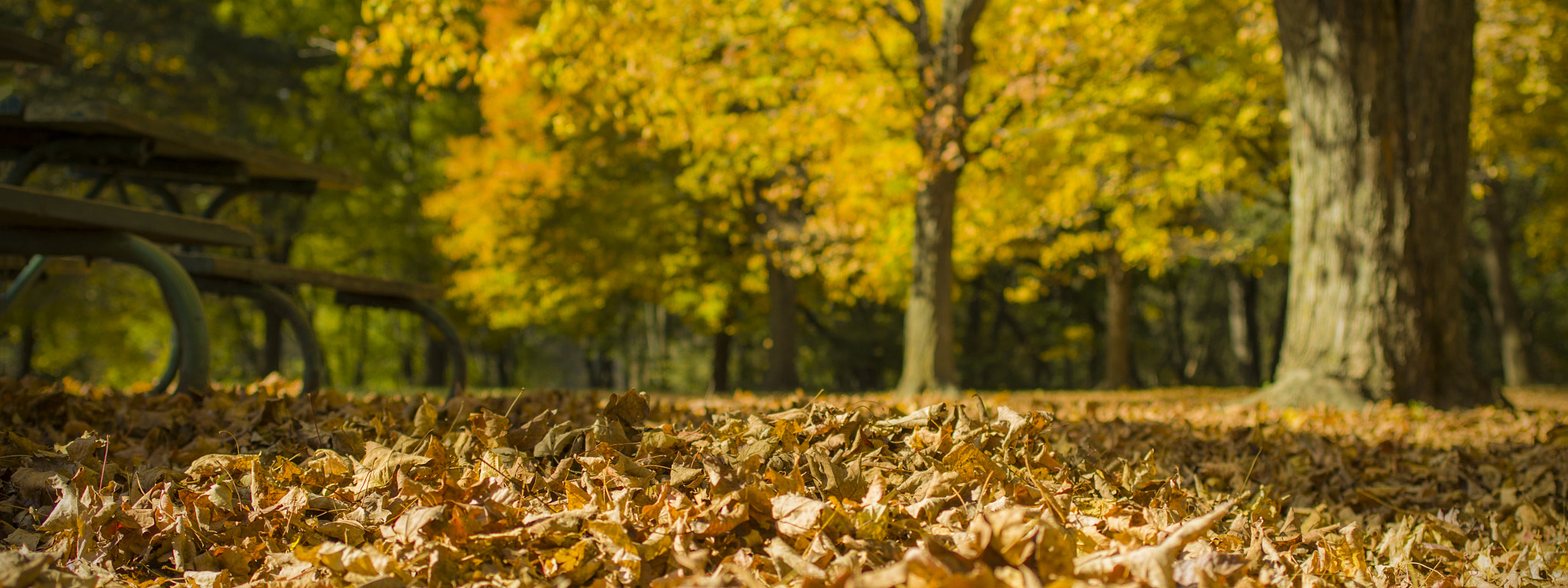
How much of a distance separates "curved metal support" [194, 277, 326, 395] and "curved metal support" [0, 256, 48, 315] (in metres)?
0.59

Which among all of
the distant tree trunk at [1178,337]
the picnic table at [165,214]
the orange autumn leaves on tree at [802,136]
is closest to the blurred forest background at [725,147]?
the orange autumn leaves on tree at [802,136]

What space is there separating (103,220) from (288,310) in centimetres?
93

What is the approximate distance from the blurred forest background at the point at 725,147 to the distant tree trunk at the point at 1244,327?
118 millimetres

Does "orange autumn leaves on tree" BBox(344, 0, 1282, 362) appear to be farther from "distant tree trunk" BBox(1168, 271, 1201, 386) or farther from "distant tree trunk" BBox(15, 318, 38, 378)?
"distant tree trunk" BBox(1168, 271, 1201, 386)

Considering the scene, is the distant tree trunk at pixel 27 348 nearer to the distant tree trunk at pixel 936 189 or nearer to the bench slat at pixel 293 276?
the distant tree trunk at pixel 936 189

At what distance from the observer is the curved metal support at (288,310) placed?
3966 millimetres

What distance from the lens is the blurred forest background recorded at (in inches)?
327

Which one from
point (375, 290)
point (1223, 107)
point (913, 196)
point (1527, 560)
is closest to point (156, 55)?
point (913, 196)

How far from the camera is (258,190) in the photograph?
5.26 metres

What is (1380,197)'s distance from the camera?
577 centimetres

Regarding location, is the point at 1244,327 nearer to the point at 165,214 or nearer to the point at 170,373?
the point at 170,373

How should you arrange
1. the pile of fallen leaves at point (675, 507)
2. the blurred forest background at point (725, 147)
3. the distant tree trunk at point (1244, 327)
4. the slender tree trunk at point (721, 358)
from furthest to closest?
the distant tree trunk at point (1244, 327)
the slender tree trunk at point (721, 358)
the blurred forest background at point (725, 147)
the pile of fallen leaves at point (675, 507)

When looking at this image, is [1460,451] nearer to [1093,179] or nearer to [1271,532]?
[1271,532]

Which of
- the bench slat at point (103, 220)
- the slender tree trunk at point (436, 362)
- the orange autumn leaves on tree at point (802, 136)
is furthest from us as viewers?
the slender tree trunk at point (436, 362)
